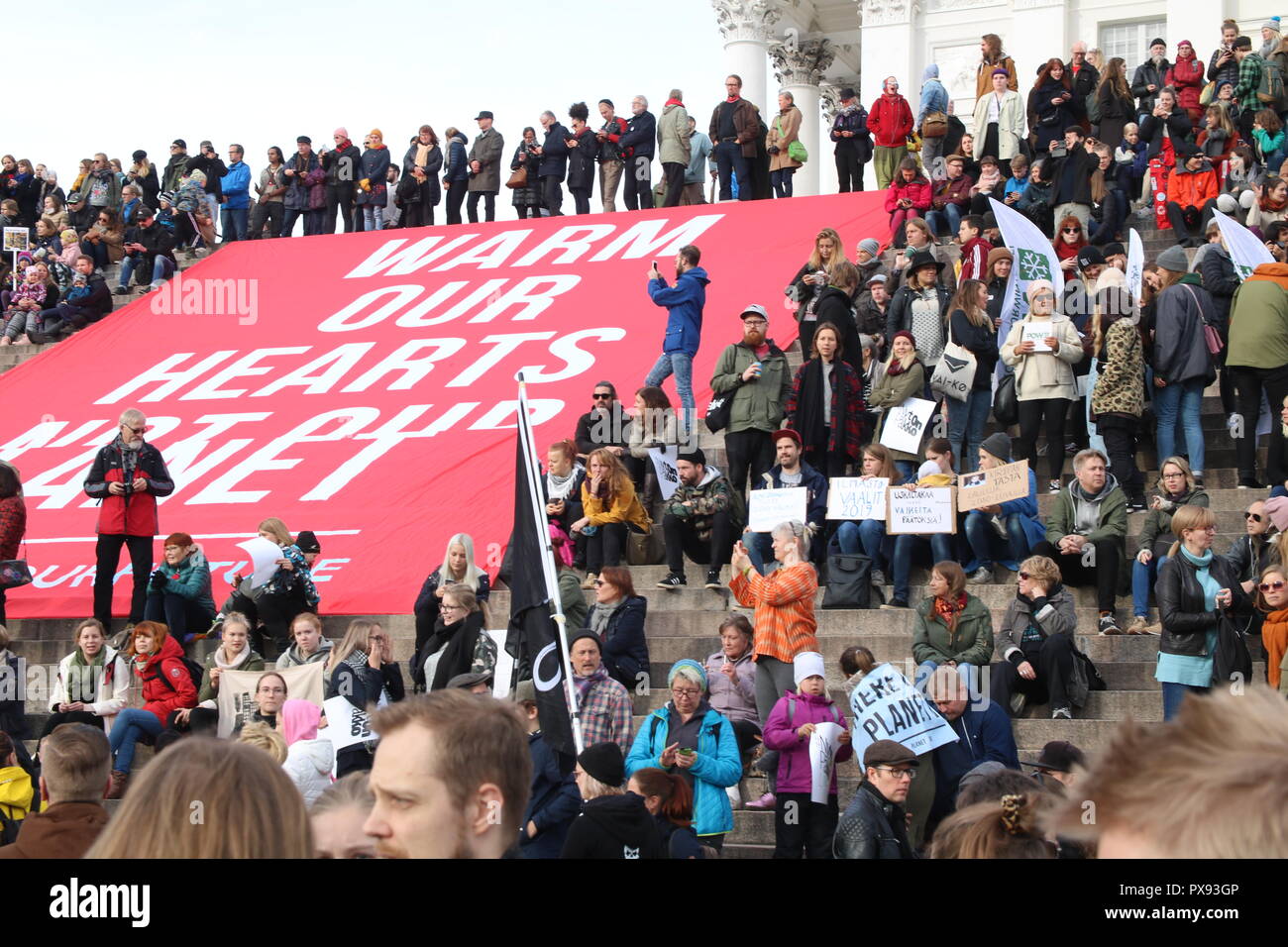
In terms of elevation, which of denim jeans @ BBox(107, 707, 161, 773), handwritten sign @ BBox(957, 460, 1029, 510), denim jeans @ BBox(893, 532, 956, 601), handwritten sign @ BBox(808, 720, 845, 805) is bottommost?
denim jeans @ BBox(107, 707, 161, 773)

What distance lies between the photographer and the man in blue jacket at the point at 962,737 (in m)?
9.54

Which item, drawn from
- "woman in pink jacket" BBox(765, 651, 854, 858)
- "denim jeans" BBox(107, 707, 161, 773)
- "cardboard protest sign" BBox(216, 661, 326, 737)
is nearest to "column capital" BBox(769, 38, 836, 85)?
"cardboard protest sign" BBox(216, 661, 326, 737)

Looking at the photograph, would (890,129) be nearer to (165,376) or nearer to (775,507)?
(165,376)

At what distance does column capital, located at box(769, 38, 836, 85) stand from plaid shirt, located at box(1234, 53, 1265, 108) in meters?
21.4

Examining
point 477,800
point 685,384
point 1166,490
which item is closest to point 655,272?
point 685,384

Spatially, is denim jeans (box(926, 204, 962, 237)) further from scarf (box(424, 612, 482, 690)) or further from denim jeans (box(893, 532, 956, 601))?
scarf (box(424, 612, 482, 690))

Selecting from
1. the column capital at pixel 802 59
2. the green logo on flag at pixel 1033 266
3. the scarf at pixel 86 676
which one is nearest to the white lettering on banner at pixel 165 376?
the scarf at pixel 86 676

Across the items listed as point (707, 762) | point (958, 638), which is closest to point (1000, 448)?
point (958, 638)

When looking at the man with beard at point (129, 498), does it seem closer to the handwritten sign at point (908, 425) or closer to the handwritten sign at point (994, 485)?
the handwritten sign at point (908, 425)

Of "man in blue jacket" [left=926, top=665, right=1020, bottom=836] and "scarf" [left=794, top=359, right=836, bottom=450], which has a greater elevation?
"scarf" [left=794, top=359, right=836, bottom=450]

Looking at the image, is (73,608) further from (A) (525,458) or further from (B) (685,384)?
(A) (525,458)

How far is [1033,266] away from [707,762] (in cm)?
714

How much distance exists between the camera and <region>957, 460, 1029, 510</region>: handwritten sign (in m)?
11.6
